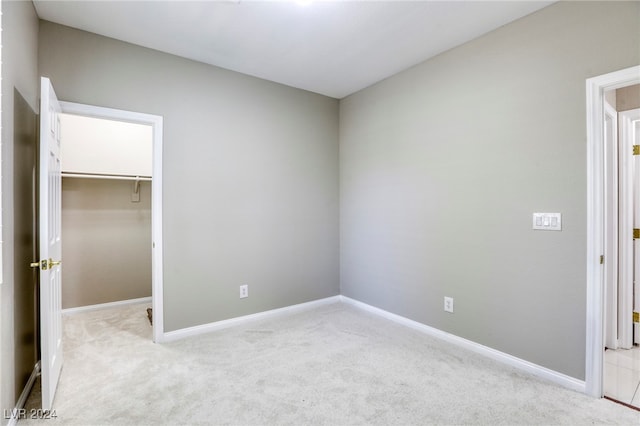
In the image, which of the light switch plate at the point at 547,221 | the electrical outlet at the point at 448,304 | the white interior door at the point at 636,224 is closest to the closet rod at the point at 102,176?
the electrical outlet at the point at 448,304

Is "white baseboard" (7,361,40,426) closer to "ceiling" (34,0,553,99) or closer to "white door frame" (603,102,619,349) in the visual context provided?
"ceiling" (34,0,553,99)

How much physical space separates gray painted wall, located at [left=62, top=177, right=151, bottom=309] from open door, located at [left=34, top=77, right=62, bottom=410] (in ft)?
5.98

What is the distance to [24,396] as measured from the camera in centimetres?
195

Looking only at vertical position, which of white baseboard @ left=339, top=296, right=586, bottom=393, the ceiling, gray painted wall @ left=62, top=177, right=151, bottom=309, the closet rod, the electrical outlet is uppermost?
the ceiling

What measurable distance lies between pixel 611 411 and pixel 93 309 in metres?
4.81

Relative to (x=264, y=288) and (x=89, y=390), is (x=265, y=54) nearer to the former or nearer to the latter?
(x=264, y=288)

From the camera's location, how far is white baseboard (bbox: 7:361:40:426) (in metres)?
1.70

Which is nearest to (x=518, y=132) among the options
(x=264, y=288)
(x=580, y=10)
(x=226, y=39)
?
(x=580, y=10)

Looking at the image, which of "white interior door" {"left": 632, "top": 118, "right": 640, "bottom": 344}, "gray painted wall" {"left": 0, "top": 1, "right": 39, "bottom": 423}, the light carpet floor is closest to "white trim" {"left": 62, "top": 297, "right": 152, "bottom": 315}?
the light carpet floor

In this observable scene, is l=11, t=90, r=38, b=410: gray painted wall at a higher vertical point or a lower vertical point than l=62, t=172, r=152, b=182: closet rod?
lower

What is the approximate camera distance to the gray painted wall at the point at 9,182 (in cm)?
161

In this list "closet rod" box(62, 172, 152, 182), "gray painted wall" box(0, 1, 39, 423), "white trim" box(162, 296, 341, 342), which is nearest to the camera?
"gray painted wall" box(0, 1, 39, 423)

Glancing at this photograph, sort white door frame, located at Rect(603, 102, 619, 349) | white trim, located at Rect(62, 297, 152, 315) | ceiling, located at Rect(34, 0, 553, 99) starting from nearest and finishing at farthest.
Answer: ceiling, located at Rect(34, 0, 553, 99) → white door frame, located at Rect(603, 102, 619, 349) → white trim, located at Rect(62, 297, 152, 315)

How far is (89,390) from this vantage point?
2.08m
